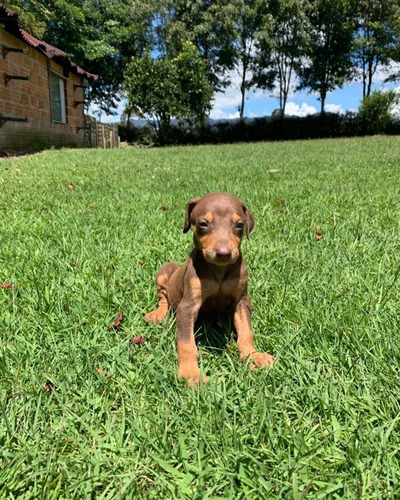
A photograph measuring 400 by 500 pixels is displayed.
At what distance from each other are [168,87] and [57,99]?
9.99m

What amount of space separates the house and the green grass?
1113 centimetres

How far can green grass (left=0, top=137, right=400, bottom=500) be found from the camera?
4.46 ft

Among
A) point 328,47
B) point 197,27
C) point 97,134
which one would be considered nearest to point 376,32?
point 328,47

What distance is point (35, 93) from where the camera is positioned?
15.6 m

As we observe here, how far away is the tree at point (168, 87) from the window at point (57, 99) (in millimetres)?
8598

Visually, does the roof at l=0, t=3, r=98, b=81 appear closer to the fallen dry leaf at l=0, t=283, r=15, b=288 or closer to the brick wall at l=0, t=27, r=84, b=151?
the brick wall at l=0, t=27, r=84, b=151

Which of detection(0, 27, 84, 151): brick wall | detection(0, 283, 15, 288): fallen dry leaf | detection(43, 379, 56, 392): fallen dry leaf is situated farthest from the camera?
detection(0, 27, 84, 151): brick wall

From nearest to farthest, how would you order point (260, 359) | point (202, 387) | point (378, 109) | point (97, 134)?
point (202, 387)
point (260, 359)
point (97, 134)
point (378, 109)

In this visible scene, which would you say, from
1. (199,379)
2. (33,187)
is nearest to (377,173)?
(33,187)

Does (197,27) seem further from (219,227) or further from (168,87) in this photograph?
(219,227)

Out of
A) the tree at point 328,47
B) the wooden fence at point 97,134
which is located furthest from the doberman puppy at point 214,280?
the tree at point 328,47

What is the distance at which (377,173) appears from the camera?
24.6 ft

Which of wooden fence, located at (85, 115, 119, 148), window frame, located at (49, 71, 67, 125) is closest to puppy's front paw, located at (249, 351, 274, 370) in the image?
window frame, located at (49, 71, 67, 125)

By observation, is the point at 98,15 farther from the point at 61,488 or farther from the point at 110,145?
the point at 61,488
